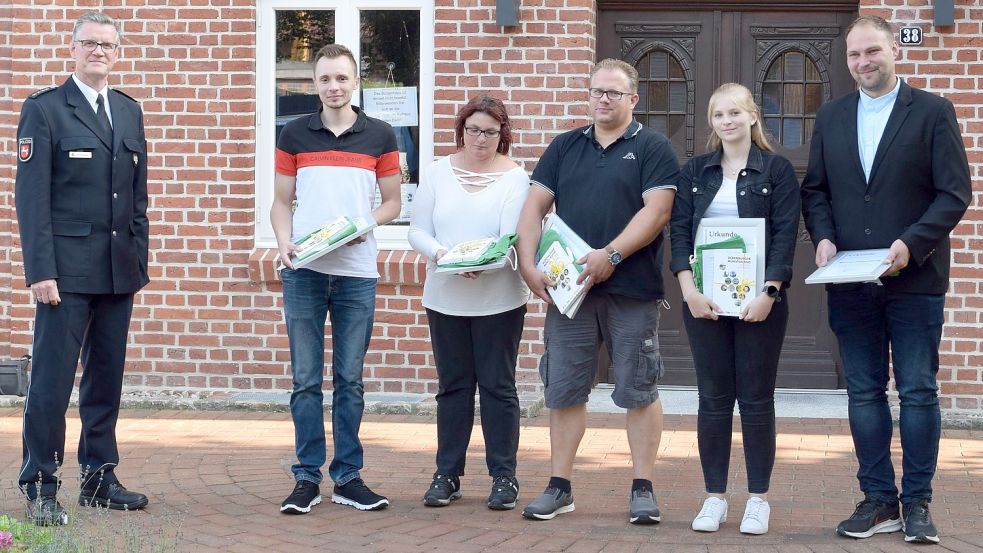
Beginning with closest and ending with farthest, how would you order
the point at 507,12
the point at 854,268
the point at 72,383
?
1. the point at 854,268
2. the point at 72,383
3. the point at 507,12

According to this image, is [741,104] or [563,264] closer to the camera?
[741,104]

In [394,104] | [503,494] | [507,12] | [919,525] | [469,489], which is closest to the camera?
[919,525]

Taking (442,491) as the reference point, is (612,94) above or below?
above

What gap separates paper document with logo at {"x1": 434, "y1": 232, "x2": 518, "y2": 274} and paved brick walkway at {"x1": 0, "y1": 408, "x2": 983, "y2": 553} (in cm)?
110

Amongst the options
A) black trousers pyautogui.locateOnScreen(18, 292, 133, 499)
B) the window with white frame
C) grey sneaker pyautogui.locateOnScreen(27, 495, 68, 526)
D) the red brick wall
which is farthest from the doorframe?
grey sneaker pyautogui.locateOnScreen(27, 495, 68, 526)

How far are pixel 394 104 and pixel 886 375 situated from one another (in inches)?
170

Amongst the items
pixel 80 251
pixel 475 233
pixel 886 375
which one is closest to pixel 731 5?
pixel 475 233

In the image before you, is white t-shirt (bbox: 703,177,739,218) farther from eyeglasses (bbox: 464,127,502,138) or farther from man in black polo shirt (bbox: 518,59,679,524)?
eyeglasses (bbox: 464,127,502,138)

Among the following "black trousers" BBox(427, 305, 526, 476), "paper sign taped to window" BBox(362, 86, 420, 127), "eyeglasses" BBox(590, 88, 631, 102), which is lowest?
"black trousers" BBox(427, 305, 526, 476)

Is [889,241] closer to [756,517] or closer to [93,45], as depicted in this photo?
[756,517]

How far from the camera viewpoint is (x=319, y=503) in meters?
5.87

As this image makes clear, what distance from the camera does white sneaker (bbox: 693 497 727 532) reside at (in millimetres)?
5410

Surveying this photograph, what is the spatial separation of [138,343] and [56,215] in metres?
3.27

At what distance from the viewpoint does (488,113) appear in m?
5.74
